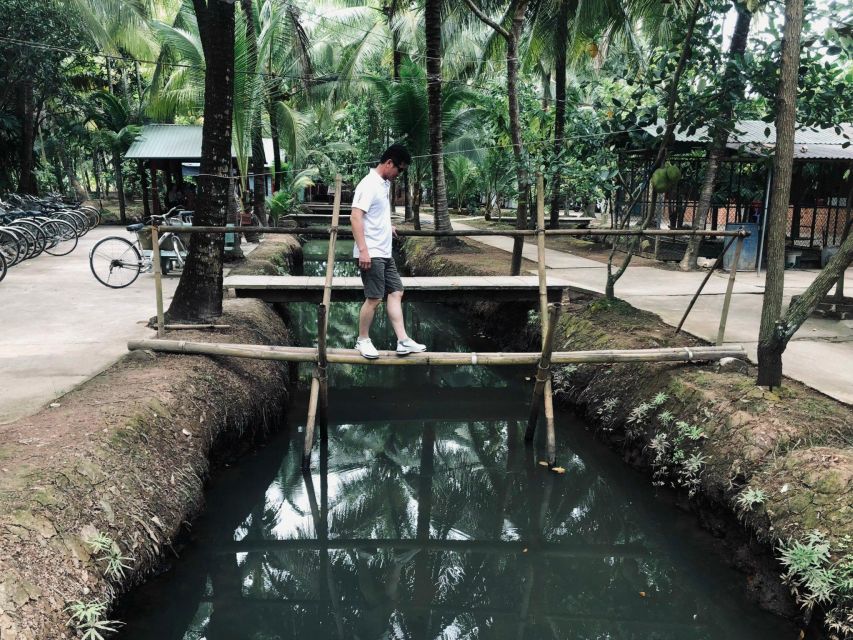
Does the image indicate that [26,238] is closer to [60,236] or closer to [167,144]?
[60,236]

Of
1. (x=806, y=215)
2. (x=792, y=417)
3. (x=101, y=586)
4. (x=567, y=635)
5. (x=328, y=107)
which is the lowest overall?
(x=567, y=635)

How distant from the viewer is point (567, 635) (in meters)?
3.73

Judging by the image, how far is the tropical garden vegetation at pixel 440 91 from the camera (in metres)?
5.82

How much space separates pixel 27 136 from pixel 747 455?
1802cm

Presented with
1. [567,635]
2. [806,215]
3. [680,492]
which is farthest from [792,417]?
[806,215]

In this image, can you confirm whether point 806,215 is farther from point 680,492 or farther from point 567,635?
point 567,635

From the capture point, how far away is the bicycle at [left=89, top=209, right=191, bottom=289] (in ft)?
30.0

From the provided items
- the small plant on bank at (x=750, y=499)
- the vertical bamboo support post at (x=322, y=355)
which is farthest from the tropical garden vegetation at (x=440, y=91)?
the vertical bamboo support post at (x=322, y=355)

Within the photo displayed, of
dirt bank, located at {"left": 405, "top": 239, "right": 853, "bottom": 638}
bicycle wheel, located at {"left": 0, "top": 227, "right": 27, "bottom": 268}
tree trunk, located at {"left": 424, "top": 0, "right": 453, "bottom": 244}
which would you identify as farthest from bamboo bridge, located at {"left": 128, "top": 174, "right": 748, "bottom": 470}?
tree trunk, located at {"left": 424, "top": 0, "right": 453, "bottom": 244}

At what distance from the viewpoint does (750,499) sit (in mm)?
4035

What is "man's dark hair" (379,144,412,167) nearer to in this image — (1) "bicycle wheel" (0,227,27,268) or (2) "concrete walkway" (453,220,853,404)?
(2) "concrete walkway" (453,220,853,404)

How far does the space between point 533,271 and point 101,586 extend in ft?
28.9

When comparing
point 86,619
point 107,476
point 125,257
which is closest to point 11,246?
point 125,257

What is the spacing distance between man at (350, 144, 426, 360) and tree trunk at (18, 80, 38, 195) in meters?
14.8
